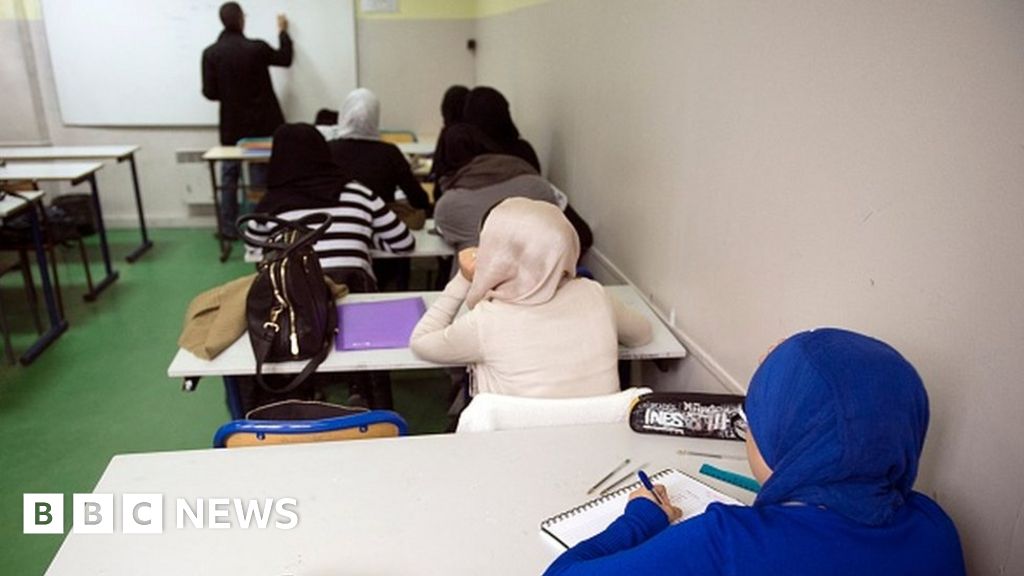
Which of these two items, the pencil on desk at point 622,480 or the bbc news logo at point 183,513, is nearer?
the bbc news logo at point 183,513

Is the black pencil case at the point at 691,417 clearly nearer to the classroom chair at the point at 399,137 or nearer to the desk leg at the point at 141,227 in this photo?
the classroom chair at the point at 399,137

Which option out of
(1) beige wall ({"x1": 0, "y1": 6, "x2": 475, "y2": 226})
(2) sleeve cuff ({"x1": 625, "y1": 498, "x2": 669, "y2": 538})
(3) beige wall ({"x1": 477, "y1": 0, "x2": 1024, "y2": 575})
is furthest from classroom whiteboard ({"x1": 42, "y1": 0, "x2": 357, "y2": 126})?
(2) sleeve cuff ({"x1": 625, "y1": 498, "x2": 669, "y2": 538})

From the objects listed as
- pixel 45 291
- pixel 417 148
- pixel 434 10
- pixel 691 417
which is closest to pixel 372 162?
pixel 417 148

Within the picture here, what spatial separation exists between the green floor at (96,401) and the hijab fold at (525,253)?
126 cm

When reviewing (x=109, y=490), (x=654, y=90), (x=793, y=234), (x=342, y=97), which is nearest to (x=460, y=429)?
(x=109, y=490)

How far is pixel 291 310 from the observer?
2.00 meters

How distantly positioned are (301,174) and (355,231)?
1.02 feet

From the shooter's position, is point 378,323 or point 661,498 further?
point 378,323

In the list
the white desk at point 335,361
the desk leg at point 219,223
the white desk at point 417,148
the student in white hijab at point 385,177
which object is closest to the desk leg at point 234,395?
the white desk at point 335,361

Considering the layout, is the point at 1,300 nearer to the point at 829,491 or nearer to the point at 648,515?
the point at 648,515

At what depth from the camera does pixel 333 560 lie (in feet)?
3.75

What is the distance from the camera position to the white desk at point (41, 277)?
336 centimetres

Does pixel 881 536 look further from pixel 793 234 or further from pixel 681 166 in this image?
pixel 681 166

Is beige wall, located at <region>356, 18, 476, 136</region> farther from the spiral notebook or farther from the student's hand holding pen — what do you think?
the student's hand holding pen
